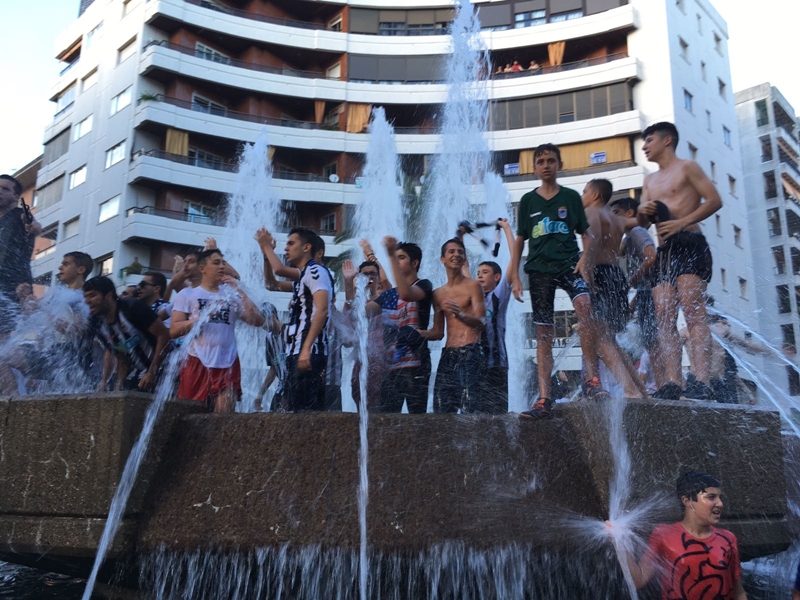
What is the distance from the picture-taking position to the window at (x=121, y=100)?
107ft

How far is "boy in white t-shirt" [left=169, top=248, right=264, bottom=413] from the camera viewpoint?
5.09 meters

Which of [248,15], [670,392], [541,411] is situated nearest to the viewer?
[541,411]

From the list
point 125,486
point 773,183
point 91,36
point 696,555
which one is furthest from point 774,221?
point 125,486

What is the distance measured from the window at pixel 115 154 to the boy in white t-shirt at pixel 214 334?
2946cm

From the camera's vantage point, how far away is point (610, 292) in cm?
500

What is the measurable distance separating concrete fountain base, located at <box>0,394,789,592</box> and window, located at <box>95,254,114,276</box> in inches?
1137

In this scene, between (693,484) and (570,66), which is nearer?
(693,484)

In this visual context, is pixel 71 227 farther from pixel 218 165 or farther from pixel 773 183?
pixel 773 183

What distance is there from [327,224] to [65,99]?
56.9 feet

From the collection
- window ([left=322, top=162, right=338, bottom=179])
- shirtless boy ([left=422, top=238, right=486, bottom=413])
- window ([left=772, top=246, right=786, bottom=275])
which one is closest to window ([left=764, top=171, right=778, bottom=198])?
window ([left=772, top=246, right=786, bottom=275])

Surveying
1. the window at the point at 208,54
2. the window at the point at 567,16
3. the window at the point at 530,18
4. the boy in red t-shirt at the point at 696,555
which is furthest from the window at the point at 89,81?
the boy in red t-shirt at the point at 696,555

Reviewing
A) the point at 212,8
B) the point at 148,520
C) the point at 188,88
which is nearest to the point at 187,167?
the point at 188,88

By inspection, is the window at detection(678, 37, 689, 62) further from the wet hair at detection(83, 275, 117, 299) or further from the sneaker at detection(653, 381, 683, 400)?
the wet hair at detection(83, 275, 117, 299)

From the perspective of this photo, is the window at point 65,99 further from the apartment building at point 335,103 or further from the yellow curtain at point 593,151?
the yellow curtain at point 593,151
